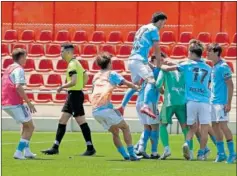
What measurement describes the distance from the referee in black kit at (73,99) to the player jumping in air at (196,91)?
1.96 m

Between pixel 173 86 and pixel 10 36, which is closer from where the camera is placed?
pixel 173 86

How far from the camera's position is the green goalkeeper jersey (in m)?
16.7

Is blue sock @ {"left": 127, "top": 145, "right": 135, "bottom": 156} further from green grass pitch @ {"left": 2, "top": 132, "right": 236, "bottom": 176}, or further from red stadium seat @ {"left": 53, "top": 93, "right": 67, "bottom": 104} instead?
red stadium seat @ {"left": 53, "top": 93, "right": 67, "bottom": 104}

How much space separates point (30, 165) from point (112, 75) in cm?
211

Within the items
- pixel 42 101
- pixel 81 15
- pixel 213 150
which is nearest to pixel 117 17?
pixel 81 15

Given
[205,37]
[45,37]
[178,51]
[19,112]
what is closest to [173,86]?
[19,112]

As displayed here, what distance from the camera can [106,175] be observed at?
13.0m

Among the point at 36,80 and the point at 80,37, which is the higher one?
the point at 80,37

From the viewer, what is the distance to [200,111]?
1634 cm

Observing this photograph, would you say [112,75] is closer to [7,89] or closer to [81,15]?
[7,89]

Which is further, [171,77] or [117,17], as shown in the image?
[117,17]

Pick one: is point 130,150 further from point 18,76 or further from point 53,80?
point 53,80

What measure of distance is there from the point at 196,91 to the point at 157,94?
2.78ft

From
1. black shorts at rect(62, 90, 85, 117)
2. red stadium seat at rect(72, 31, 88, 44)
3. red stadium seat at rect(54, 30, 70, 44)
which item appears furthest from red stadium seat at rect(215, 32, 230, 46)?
black shorts at rect(62, 90, 85, 117)
